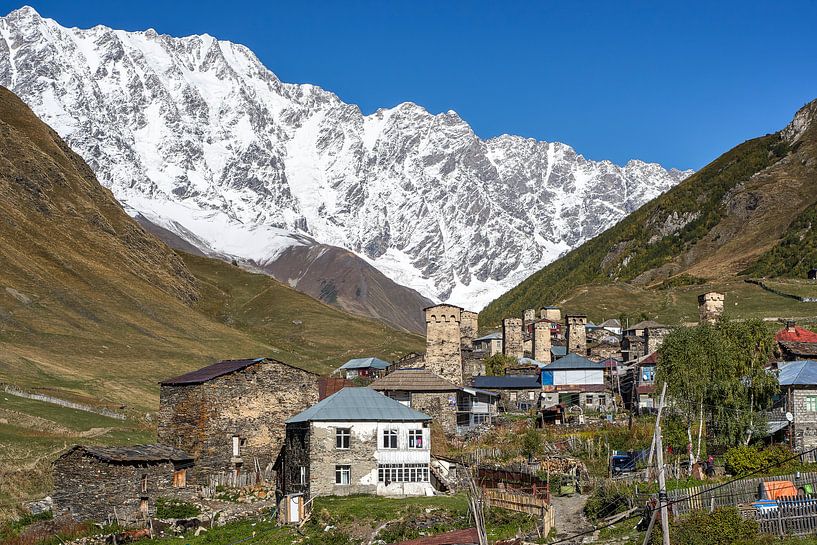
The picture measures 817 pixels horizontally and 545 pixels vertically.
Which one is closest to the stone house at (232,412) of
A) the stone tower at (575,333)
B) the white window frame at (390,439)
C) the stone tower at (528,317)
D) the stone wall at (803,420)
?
the white window frame at (390,439)

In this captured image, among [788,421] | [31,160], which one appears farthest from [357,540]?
[31,160]

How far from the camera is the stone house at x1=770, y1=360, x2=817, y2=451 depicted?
188 ft

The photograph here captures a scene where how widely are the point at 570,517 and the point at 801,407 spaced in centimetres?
1785

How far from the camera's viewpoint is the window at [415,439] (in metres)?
57.3

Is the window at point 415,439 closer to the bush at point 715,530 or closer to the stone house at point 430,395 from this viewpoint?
the stone house at point 430,395

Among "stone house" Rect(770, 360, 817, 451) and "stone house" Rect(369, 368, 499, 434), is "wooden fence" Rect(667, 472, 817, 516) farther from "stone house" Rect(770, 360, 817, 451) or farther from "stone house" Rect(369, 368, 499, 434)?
"stone house" Rect(369, 368, 499, 434)

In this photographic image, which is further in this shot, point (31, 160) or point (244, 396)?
point (31, 160)

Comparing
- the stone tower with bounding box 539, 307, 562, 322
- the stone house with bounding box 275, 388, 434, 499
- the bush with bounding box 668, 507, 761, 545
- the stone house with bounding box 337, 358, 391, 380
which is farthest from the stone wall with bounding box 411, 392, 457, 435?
the stone tower with bounding box 539, 307, 562, 322

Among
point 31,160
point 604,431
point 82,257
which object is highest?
point 31,160

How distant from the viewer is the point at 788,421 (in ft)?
191

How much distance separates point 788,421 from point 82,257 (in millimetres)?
123326

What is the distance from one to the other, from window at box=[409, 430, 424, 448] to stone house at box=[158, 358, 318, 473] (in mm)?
9097

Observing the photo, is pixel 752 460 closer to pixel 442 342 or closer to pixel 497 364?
pixel 442 342

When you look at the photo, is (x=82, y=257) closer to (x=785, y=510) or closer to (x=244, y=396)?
(x=244, y=396)
